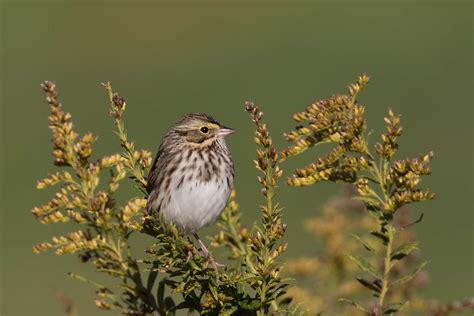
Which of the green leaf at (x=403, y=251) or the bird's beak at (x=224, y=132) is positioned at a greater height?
the bird's beak at (x=224, y=132)


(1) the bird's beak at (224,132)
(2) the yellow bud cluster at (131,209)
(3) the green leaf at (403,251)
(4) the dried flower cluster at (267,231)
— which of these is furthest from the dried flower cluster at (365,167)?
(1) the bird's beak at (224,132)

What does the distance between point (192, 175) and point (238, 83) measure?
29281 mm

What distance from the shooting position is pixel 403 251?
12.6 feet

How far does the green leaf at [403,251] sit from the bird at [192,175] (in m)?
2.17

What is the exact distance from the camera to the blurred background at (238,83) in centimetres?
2272

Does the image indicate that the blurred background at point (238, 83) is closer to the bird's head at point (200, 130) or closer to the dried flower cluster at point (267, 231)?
the bird's head at point (200, 130)

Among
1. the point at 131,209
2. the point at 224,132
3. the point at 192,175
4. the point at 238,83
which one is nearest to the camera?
the point at 131,209

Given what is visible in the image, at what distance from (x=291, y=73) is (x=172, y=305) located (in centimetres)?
3312

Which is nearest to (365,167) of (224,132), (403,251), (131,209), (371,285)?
(403,251)

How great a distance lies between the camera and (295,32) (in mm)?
41812

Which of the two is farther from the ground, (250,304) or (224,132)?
(224,132)

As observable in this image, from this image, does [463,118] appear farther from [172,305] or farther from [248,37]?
[172,305]

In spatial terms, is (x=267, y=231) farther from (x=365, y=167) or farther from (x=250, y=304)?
(x=365, y=167)

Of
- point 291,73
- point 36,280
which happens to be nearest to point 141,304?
point 36,280
